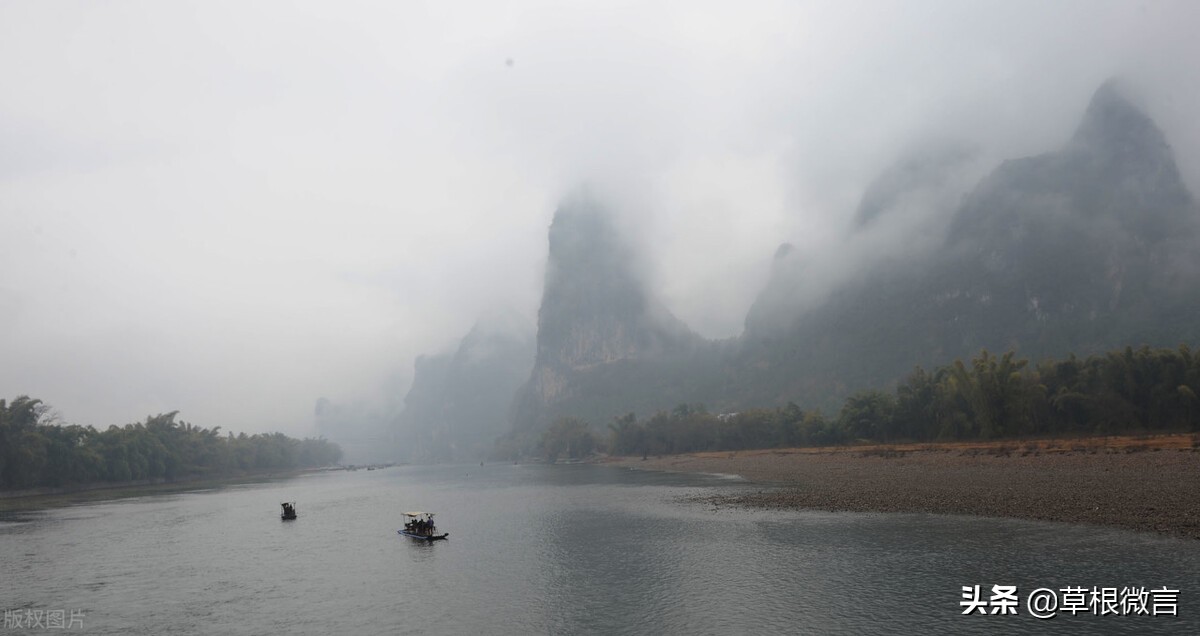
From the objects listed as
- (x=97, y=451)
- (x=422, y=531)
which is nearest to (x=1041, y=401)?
(x=422, y=531)

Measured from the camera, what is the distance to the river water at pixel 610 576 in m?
22.4

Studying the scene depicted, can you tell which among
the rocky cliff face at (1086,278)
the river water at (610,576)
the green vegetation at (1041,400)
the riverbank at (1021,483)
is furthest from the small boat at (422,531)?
the rocky cliff face at (1086,278)

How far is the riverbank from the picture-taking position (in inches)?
1363

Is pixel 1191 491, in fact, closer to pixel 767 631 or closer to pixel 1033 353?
pixel 767 631

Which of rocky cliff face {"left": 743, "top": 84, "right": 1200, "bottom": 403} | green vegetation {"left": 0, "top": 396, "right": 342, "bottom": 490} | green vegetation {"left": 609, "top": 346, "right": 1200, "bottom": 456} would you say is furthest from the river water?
rocky cliff face {"left": 743, "top": 84, "right": 1200, "bottom": 403}

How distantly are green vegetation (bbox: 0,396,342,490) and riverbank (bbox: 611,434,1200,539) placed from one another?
386 ft

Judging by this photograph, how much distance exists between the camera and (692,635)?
2102 cm

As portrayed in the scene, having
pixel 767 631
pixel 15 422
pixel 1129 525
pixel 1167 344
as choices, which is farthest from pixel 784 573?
pixel 1167 344

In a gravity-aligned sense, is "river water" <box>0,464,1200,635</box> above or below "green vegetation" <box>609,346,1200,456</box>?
below

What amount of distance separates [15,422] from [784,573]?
131m

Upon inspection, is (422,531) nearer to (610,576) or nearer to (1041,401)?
(610,576)

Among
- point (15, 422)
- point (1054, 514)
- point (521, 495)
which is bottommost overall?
point (521, 495)

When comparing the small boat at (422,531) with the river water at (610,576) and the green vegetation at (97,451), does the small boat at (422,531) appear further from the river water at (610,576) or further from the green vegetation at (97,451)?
the green vegetation at (97,451)

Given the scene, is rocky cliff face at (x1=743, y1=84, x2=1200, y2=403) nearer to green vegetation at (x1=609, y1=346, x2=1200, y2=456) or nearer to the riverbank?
green vegetation at (x1=609, y1=346, x2=1200, y2=456)
